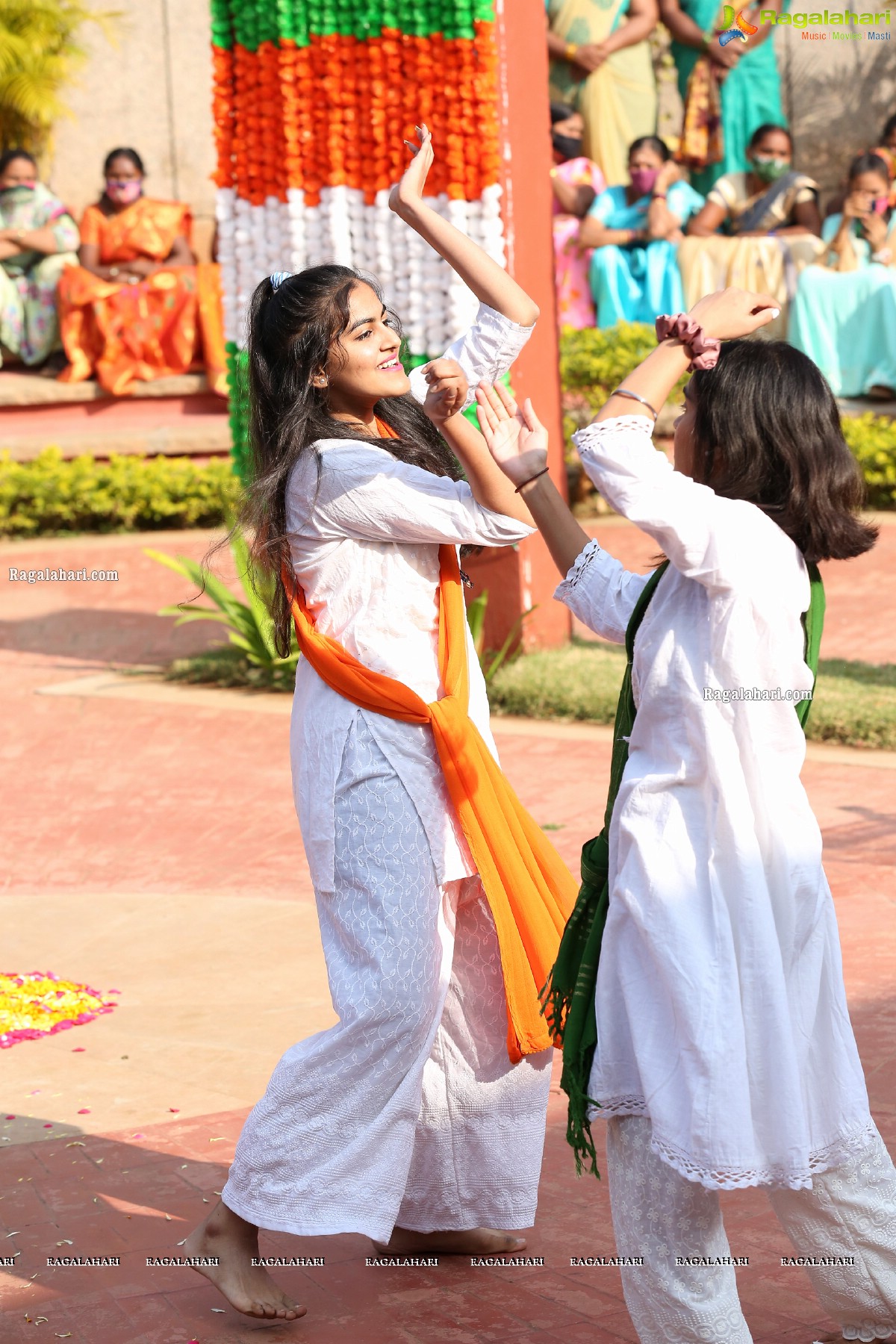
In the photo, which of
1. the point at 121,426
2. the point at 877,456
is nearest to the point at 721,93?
the point at 877,456

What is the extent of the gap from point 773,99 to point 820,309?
311 centimetres

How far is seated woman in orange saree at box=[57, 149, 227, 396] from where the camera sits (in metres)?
15.3

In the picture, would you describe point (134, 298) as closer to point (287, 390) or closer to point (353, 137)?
point (353, 137)

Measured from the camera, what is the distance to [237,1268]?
3.00 m

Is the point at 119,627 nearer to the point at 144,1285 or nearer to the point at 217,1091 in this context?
the point at 217,1091

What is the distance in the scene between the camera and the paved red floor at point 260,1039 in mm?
3021

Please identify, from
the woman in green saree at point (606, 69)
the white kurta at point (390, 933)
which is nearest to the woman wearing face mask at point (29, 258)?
the woman in green saree at point (606, 69)

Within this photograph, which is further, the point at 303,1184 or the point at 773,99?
the point at 773,99

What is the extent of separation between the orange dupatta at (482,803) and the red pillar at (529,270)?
5.54 meters

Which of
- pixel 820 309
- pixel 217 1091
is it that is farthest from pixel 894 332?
pixel 217 1091

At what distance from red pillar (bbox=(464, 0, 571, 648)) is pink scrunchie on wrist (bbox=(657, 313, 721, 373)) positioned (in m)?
6.13

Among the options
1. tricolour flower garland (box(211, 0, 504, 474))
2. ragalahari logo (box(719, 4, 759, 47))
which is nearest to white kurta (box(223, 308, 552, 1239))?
tricolour flower garland (box(211, 0, 504, 474))

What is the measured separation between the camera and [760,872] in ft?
8.07

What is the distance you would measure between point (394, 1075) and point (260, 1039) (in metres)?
1.59
